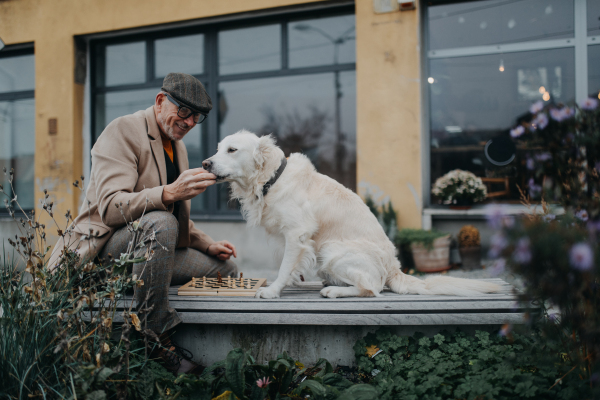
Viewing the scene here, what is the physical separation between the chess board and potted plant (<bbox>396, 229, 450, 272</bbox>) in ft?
9.11

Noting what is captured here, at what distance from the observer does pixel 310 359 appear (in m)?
2.28

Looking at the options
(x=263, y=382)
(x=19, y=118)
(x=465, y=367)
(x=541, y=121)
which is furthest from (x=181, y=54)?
(x=465, y=367)

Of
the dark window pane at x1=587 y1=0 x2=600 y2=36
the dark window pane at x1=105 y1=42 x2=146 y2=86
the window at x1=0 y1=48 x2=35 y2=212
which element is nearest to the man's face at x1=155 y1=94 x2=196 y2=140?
the dark window pane at x1=105 y1=42 x2=146 y2=86

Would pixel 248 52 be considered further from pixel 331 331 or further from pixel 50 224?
pixel 331 331

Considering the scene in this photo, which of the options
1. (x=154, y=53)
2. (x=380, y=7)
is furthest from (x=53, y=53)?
(x=380, y=7)

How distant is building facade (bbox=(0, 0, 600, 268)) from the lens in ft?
17.6

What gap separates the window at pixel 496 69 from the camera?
5305mm

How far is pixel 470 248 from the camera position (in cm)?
518

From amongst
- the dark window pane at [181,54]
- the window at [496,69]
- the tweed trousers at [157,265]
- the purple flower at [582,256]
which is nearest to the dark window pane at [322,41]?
the window at [496,69]

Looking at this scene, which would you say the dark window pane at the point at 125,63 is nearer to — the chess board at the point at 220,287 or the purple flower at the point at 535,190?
the chess board at the point at 220,287

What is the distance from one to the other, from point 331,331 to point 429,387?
0.67 meters

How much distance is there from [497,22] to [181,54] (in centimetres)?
478

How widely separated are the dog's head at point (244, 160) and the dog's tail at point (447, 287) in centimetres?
111

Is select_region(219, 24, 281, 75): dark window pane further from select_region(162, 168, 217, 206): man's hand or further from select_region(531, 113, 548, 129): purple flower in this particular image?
select_region(531, 113, 548, 129): purple flower
